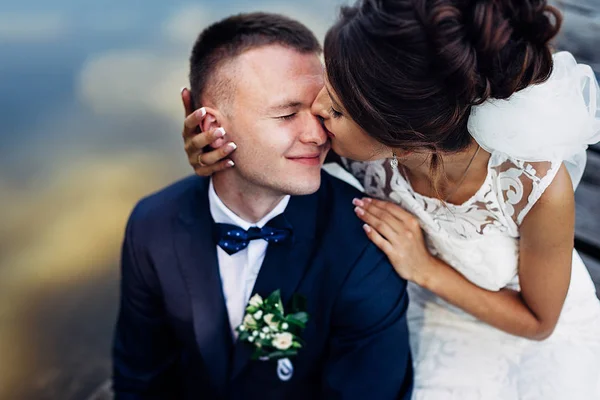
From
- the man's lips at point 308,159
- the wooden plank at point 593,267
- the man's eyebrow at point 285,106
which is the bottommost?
the wooden plank at point 593,267

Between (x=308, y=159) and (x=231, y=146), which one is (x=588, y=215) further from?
(x=231, y=146)

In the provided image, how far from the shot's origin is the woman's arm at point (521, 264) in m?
1.64

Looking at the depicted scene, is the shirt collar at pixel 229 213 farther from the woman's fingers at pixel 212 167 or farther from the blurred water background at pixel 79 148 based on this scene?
the blurred water background at pixel 79 148

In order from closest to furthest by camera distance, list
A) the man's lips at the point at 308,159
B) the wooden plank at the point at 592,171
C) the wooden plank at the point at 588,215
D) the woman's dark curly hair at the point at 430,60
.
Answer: the woman's dark curly hair at the point at 430,60
the man's lips at the point at 308,159
the wooden plank at the point at 588,215
the wooden plank at the point at 592,171

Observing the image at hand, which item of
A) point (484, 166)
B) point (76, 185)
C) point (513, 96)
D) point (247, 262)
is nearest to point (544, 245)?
point (484, 166)

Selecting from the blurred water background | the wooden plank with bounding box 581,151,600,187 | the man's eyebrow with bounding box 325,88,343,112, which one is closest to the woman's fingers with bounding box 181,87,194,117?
the man's eyebrow with bounding box 325,88,343,112

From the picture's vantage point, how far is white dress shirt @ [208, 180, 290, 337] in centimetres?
179

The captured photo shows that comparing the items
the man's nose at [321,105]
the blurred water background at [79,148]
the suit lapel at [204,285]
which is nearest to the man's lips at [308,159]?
the man's nose at [321,105]

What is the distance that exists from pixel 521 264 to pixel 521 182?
29 centimetres

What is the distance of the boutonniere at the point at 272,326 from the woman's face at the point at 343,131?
420mm

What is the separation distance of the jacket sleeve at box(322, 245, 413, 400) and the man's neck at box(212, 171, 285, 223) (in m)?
0.30

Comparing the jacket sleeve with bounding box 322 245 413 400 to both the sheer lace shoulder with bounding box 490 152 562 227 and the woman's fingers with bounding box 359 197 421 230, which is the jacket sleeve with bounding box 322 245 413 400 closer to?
the woman's fingers with bounding box 359 197 421 230

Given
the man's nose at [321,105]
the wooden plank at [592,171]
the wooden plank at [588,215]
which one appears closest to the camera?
the man's nose at [321,105]

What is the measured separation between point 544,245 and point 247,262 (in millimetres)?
794
